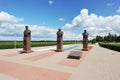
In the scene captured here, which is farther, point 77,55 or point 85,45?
point 85,45

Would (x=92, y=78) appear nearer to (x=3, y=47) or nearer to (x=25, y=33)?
(x=25, y=33)

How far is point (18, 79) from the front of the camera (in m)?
6.05

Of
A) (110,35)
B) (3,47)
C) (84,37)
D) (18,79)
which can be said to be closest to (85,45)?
(84,37)

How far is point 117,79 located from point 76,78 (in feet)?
6.82

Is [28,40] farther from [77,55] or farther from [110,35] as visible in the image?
[110,35]

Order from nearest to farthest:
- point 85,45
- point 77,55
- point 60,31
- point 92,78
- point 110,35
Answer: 1. point 92,78
2. point 77,55
3. point 60,31
4. point 85,45
5. point 110,35

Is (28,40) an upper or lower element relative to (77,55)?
upper

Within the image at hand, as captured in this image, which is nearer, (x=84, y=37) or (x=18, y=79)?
(x=18, y=79)

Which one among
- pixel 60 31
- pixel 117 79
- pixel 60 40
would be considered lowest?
pixel 117 79

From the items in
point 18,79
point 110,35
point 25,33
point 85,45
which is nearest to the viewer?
point 18,79

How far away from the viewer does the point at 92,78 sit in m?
6.45

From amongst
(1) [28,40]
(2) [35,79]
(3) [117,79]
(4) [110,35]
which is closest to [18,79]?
(2) [35,79]

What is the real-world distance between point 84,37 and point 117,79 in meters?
17.8

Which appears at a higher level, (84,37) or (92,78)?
(84,37)
